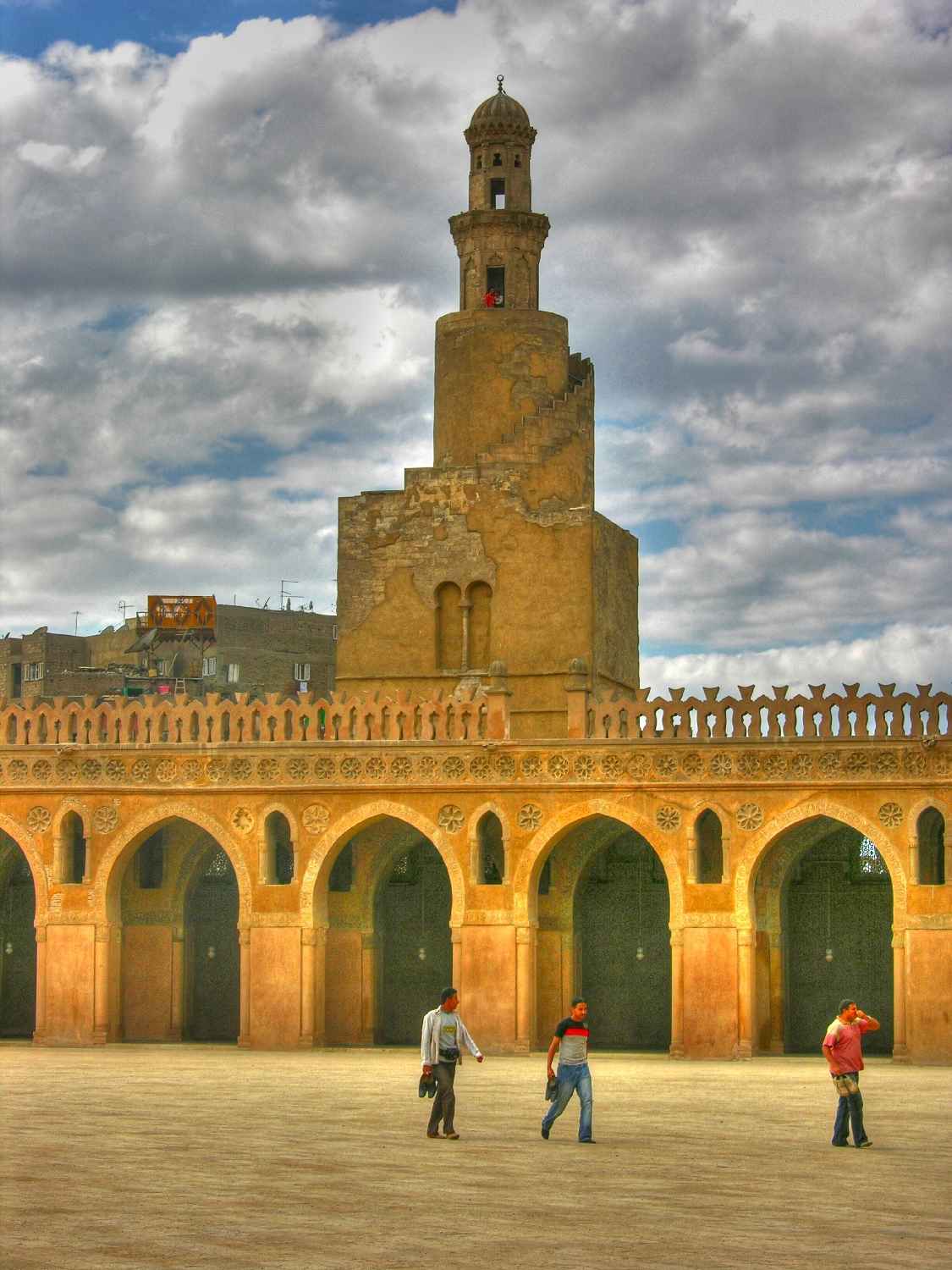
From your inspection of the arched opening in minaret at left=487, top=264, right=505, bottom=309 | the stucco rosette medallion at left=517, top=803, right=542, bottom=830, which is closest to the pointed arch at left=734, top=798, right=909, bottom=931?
the stucco rosette medallion at left=517, top=803, right=542, bottom=830

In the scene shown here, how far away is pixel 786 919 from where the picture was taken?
98.6 ft

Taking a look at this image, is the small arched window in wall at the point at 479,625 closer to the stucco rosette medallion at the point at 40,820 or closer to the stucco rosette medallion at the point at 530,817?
the stucco rosette medallion at the point at 530,817

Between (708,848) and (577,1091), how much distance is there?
12605 mm

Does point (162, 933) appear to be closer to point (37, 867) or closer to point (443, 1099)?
point (37, 867)

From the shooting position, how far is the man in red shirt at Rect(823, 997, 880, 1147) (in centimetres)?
1609

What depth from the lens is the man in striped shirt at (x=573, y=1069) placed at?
16328 mm

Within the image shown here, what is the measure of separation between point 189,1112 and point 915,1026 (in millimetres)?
11397

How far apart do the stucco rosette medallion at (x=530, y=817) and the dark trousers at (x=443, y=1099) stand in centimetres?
1188

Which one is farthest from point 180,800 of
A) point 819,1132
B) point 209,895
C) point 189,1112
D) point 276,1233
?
point 276,1233

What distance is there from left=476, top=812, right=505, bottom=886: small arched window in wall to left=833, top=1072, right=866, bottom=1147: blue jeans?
41.6 feet

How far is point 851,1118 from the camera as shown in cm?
1628

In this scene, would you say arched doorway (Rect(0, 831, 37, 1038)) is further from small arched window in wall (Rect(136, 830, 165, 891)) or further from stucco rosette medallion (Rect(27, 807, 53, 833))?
stucco rosette medallion (Rect(27, 807, 53, 833))

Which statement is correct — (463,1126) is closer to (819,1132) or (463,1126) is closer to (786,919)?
Result: (819,1132)

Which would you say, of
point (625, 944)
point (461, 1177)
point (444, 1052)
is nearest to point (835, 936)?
point (625, 944)
